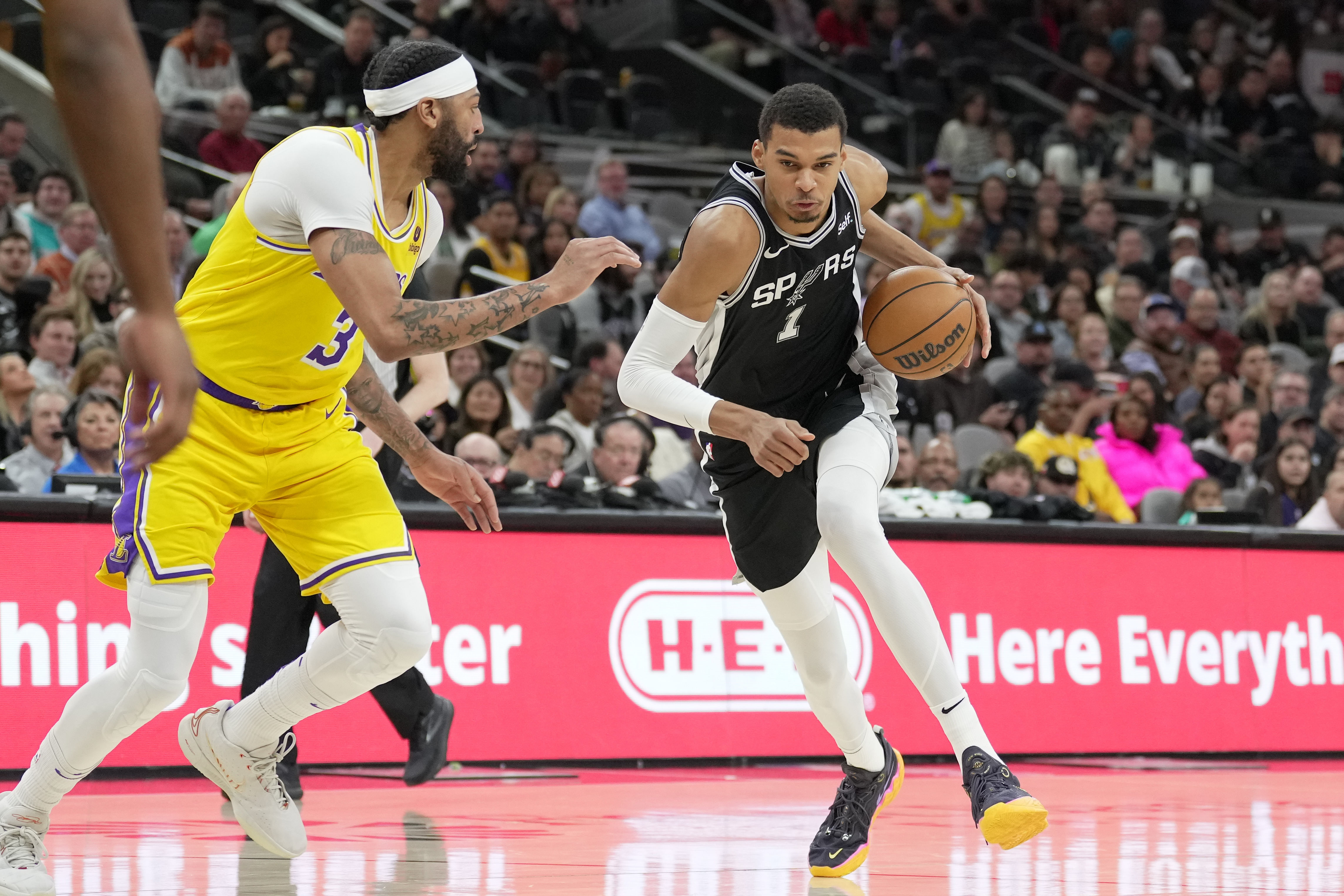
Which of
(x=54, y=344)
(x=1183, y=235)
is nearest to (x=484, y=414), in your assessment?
(x=54, y=344)

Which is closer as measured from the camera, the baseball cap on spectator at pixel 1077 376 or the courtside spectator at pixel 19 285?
the courtside spectator at pixel 19 285

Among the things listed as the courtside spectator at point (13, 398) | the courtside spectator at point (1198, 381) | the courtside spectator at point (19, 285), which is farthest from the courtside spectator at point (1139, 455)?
the courtside spectator at point (19, 285)

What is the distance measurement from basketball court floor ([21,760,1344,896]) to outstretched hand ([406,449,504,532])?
940mm

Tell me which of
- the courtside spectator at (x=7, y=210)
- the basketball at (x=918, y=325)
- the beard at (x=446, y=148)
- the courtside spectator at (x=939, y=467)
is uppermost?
the courtside spectator at (x=7, y=210)

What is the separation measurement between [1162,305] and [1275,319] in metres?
1.85

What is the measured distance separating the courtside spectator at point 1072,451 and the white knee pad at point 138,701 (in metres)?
6.89

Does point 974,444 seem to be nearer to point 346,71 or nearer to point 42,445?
point 42,445

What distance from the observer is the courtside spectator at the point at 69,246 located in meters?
10.3

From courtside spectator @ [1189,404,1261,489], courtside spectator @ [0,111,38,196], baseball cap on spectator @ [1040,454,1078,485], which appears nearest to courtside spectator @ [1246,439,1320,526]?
courtside spectator @ [1189,404,1261,489]

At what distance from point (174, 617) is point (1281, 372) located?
9912 mm

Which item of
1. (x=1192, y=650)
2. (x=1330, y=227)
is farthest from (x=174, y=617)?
(x=1330, y=227)

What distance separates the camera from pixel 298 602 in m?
6.12

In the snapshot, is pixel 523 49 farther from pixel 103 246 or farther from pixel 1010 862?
pixel 1010 862

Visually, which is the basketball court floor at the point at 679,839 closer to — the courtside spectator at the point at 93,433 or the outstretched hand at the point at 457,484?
the outstretched hand at the point at 457,484
